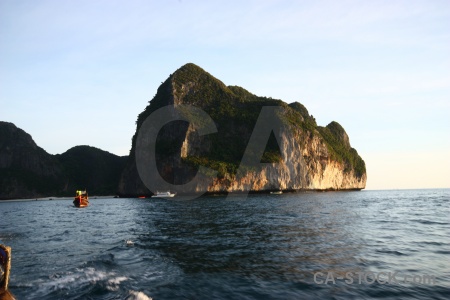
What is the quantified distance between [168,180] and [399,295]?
117401 millimetres

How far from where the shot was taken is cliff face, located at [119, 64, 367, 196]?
414ft

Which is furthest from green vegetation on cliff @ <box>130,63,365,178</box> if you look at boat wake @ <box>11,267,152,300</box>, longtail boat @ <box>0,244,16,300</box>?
longtail boat @ <box>0,244,16,300</box>

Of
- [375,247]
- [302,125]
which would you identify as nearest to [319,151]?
[302,125]

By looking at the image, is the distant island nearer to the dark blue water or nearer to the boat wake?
the dark blue water

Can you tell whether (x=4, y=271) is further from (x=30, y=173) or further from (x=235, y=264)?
(x=30, y=173)

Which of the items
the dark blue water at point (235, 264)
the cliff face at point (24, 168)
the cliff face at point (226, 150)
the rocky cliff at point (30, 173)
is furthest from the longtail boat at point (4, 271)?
the cliff face at point (24, 168)

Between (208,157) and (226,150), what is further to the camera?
(226,150)

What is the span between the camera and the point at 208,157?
451 ft

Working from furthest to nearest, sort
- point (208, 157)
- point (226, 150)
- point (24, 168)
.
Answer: point (24, 168) → point (226, 150) → point (208, 157)

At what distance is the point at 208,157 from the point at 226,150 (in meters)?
11.0

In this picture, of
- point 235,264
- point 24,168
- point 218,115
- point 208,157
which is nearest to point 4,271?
point 235,264

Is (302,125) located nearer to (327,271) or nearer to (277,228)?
(277,228)

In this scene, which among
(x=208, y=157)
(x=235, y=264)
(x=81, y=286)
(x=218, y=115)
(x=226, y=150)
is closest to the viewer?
(x=81, y=286)

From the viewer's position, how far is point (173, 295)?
11922 mm
